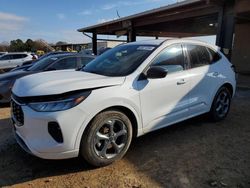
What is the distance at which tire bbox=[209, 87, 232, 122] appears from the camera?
16.8 feet

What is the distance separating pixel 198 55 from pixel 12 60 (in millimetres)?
17379

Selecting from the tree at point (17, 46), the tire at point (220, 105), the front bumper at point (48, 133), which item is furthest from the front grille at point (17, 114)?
the tree at point (17, 46)

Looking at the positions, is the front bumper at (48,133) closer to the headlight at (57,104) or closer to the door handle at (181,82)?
the headlight at (57,104)

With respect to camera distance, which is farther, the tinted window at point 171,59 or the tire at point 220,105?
the tire at point 220,105

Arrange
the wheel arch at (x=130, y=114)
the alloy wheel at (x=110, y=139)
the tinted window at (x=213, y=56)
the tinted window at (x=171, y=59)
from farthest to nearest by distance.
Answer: the tinted window at (x=213, y=56) → the tinted window at (x=171, y=59) → the wheel arch at (x=130, y=114) → the alloy wheel at (x=110, y=139)

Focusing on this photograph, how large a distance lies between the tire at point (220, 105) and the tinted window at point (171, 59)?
1.27m

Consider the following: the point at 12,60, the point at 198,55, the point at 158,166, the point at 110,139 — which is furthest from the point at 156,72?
the point at 12,60

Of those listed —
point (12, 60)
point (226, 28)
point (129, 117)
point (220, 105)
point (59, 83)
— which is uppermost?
point (226, 28)

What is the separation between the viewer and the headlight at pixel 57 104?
2971mm

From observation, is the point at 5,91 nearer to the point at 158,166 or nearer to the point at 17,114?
the point at 17,114

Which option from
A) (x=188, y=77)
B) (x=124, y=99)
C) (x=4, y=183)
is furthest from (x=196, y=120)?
(x=4, y=183)

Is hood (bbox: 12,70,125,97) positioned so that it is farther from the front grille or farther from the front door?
the front door

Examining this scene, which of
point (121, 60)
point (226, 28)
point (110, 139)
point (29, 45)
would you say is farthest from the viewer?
point (29, 45)

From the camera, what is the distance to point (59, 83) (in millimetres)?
3271
